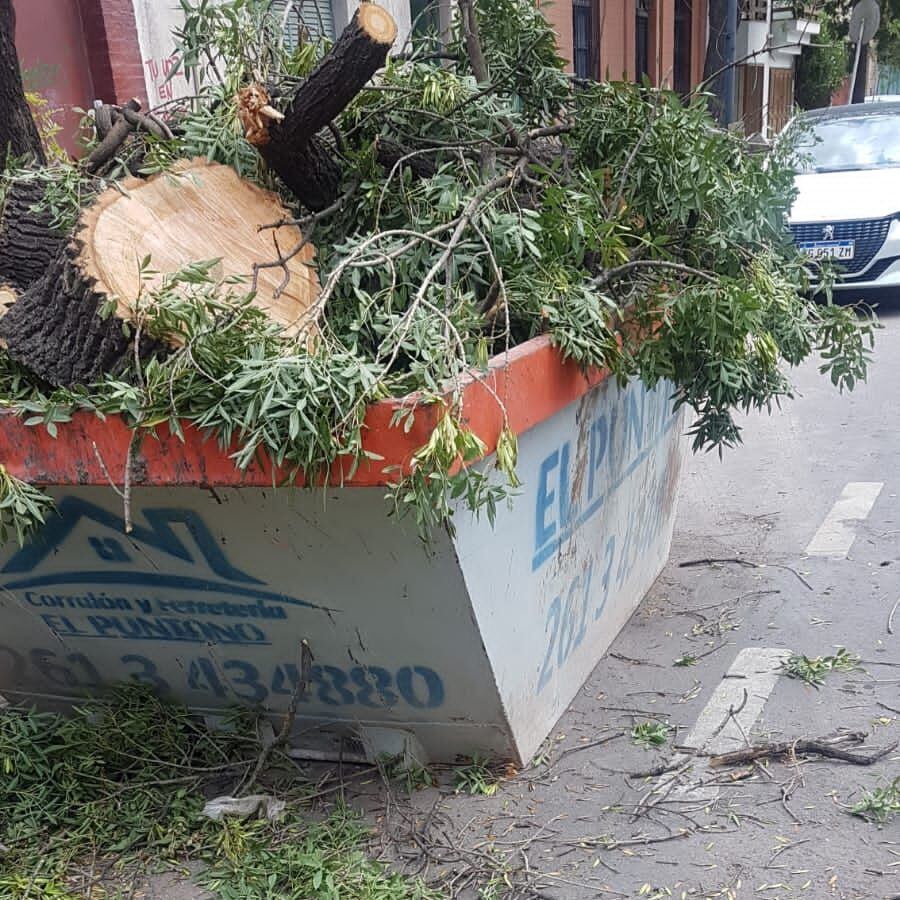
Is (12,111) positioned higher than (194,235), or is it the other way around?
(12,111)

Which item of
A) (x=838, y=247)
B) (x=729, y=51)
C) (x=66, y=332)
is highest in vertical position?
(x=66, y=332)

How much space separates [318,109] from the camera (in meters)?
2.46

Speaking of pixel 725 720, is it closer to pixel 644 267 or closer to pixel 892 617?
pixel 892 617

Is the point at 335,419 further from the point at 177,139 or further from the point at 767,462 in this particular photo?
the point at 767,462

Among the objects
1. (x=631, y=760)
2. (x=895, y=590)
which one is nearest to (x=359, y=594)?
(x=631, y=760)

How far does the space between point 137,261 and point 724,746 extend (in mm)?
1898

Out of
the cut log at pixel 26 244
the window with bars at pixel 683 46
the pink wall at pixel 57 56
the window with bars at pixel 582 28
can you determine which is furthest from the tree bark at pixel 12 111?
the window with bars at pixel 683 46

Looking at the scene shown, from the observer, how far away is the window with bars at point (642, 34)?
15.3m

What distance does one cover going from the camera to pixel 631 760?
280 centimetres

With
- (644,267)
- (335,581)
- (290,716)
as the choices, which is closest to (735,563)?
(644,267)

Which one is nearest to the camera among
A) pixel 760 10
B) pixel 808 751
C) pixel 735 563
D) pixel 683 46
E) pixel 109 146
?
pixel 808 751

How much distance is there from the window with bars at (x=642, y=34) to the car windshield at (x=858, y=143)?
5605 mm

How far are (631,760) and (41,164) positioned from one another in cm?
244

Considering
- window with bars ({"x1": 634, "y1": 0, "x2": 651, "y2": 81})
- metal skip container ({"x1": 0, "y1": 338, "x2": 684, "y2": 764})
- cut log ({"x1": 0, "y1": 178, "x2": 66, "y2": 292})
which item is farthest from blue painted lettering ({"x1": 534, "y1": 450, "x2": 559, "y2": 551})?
window with bars ({"x1": 634, "y1": 0, "x2": 651, "y2": 81})
